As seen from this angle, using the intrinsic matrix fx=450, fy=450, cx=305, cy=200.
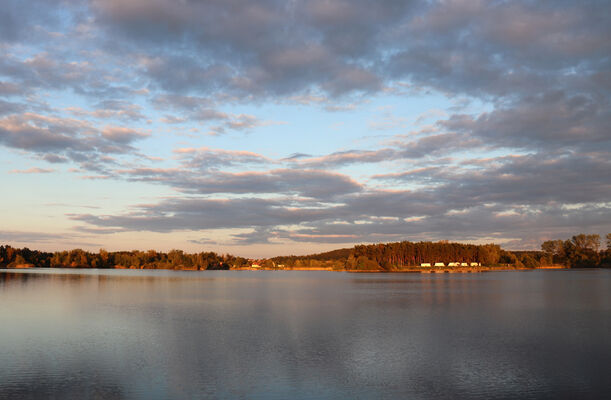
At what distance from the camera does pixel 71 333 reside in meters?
44.6

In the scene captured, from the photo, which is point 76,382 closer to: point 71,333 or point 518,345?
point 71,333

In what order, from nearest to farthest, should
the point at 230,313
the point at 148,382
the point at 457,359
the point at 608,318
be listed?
the point at 148,382
the point at 457,359
the point at 608,318
the point at 230,313

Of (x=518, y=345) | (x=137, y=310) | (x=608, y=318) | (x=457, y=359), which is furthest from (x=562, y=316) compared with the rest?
(x=137, y=310)

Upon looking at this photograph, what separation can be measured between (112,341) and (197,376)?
15.8m

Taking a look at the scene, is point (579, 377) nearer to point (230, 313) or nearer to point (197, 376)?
point (197, 376)

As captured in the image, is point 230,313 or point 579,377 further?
point 230,313

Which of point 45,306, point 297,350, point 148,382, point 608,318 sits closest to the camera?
point 148,382

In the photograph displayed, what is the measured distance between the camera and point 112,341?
40.5 metres

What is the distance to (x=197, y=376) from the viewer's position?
28.7 metres

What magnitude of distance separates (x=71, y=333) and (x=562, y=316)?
58258 millimetres

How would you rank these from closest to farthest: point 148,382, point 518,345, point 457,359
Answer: point 148,382
point 457,359
point 518,345

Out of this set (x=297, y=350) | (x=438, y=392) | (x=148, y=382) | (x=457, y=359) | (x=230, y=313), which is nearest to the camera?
(x=438, y=392)

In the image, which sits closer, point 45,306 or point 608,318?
point 608,318

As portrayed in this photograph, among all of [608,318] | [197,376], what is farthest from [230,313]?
[608,318]
